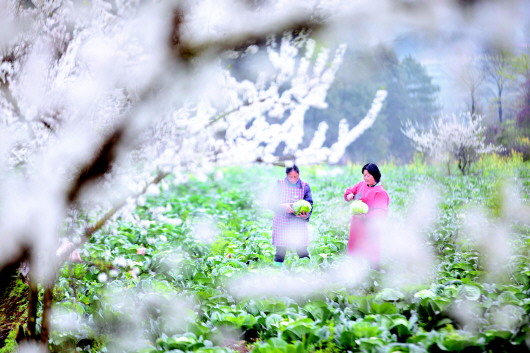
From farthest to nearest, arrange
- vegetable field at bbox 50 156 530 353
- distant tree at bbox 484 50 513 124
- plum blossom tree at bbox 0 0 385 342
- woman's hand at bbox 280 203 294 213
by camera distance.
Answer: distant tree at bbox 484 50 513 124 < woman's hand at bbox 280 203 294 213 < vegetable field at bbox 50 156 530 353 < plum blossom tree at bbox 0 0 385 342

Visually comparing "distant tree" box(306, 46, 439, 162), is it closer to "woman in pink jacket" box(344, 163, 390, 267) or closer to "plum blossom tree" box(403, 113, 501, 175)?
"plum blossom tree" box(403, 113, 501, 175)

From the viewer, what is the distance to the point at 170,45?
2.09 m

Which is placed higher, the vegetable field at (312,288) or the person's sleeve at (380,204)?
the person's sleeve at (380,204)

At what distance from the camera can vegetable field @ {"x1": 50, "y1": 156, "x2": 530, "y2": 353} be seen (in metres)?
2.32

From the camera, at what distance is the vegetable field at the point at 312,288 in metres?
2.32

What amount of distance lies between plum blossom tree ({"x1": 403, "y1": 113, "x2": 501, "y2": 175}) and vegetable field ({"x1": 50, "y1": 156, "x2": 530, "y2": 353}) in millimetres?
1563

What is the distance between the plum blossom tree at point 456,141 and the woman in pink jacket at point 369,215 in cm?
369

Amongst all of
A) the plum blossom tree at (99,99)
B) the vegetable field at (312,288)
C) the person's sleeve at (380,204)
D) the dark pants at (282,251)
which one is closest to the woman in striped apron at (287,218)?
the dark pants at (282,251)

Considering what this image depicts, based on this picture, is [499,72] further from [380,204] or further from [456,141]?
[380,204]

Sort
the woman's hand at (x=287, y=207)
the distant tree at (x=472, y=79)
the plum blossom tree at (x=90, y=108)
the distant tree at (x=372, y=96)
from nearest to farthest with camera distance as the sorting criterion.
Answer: the plum blossom tree at (x=90, y=108) → the woman's hand at (x=287, y=207) → the distant tree at (x=472, y=79) → the distant tree at (x=372, y=96)

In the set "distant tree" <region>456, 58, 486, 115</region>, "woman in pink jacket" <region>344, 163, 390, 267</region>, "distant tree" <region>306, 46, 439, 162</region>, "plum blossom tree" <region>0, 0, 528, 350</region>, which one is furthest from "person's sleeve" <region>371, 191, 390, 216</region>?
"distant tree" <region>306, 46, 439, 162</region>

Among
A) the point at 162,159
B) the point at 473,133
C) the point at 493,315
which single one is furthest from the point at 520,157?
the point at 162,159

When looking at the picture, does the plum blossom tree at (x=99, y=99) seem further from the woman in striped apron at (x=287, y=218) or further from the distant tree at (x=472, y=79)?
the distant tree at (x=472, y=79)

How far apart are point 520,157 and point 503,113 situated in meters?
1.03
